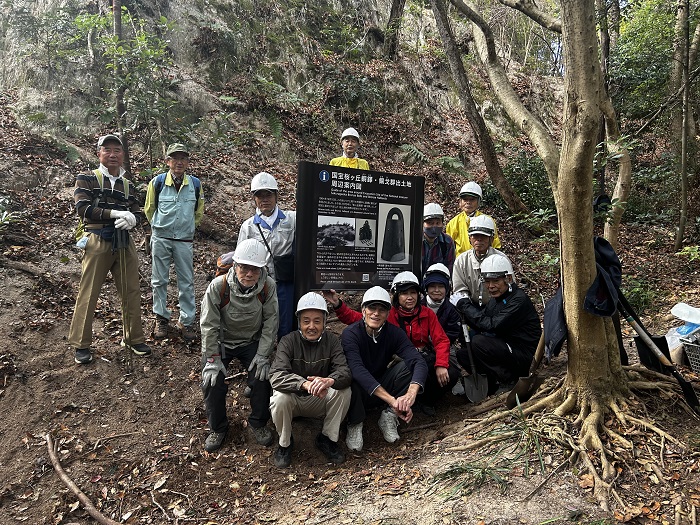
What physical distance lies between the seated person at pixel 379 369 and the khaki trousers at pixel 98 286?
9.32 ft

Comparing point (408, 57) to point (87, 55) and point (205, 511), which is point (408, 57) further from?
point (205, 511)

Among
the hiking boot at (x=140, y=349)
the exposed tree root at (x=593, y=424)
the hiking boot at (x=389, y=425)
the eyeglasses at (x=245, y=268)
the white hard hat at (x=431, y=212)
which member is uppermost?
the white hard hat at (x=431, y=212)

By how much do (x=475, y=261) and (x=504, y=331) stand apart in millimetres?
998

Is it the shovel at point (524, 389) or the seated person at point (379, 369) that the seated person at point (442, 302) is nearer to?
the seated person at point (379, 369)

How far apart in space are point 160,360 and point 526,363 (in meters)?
4.53

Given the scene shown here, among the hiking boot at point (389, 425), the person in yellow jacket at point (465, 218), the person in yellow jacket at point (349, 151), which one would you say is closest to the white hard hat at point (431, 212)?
the person in yellow jacket at point (465, 218)

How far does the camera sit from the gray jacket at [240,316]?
4.72 meters

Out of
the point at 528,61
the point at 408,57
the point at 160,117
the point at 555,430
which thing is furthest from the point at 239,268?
the point at 528,61

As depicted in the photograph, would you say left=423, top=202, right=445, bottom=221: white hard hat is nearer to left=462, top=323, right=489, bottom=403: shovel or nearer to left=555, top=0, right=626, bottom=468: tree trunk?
left=462, top=323, right=489, bottom=403: shovel

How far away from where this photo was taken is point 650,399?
4.17m

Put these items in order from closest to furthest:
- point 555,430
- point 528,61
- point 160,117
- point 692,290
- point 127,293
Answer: point 555,430 → point 127,293 → point 692,290 → point 160,117 → point 528,61

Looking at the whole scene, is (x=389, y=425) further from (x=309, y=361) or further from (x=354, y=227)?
(x=354, y=227)

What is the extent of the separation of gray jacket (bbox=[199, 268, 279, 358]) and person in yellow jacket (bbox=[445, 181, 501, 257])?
3041 mm

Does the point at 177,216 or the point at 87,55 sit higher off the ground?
the point at 87,55
